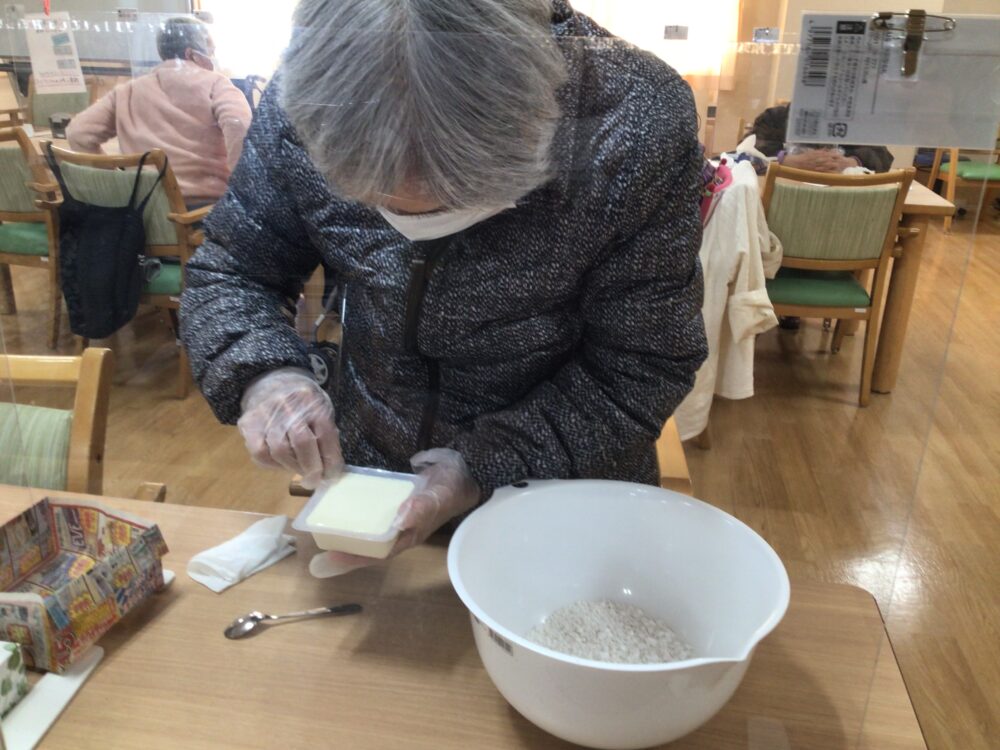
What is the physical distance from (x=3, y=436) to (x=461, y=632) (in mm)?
585

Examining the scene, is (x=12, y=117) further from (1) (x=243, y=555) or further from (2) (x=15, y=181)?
(1) (x=243, y=555)

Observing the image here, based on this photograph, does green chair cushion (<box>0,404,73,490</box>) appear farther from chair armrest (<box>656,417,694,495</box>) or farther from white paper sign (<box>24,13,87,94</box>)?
chair armrest (<box>656,417,694,495</box>)

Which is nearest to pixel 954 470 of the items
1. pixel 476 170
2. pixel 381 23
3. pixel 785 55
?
pixel 785 55

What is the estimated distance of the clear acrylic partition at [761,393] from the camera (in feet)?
2.05

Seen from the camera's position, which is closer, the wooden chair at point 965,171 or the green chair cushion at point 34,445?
the wooden chair at point 965,171

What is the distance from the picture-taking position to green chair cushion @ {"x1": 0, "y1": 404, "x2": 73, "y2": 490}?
883mm

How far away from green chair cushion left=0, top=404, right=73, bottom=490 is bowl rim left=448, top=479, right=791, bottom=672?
1.88 feet

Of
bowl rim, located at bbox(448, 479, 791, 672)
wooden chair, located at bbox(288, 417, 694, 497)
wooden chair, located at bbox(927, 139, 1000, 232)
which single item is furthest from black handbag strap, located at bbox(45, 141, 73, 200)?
wooden chair, located at bbox(927, 139, 1000, 232)

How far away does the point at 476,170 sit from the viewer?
1.96ft

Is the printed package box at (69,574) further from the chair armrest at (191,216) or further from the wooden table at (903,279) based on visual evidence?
the wooden table at (903,279)

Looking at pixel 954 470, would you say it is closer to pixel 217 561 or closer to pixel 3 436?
pixel 217 561

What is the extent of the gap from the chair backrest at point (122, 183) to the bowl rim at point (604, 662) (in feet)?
1.52

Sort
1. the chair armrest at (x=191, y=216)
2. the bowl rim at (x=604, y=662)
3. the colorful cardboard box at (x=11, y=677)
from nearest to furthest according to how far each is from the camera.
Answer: the bowl rim at (x=604, y=662), the colorful cardboard box at (x=11, y=677), the chair armrest at (x=191, y=216)

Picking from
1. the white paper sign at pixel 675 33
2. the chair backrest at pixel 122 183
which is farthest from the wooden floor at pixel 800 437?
the white paper sign at pixel 675 33
